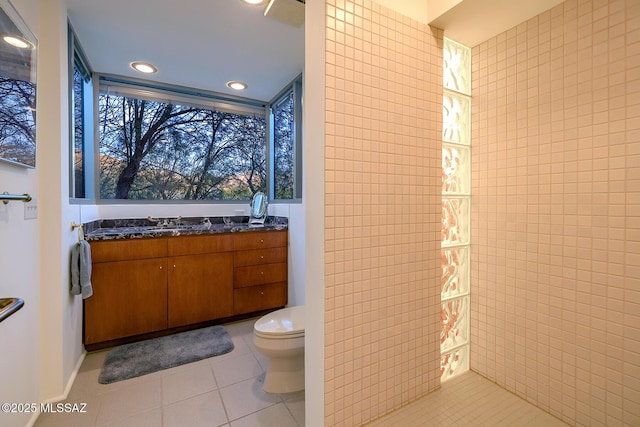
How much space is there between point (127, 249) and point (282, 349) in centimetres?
158

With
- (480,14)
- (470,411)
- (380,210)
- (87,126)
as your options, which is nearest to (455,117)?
(480,14)

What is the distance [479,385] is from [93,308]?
109 inches

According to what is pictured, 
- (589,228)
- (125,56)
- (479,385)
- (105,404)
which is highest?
(125,56)

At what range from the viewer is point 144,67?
2586mm

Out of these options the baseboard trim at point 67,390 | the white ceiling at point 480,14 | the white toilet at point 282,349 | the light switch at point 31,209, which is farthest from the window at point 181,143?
the white ceiling at point 480,14

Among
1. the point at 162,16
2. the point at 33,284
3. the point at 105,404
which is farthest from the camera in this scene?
the point at 162,16

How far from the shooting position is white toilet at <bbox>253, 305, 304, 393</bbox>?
1.65 metres

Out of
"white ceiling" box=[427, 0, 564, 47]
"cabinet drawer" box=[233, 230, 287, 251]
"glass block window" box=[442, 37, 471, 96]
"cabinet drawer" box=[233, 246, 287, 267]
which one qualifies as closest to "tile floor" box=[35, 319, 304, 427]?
"cabinet drawer" box=[233, 246, 287, 267]

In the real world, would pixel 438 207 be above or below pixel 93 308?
above

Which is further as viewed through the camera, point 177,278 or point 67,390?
point 177,278

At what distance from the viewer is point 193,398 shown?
1.68 meters

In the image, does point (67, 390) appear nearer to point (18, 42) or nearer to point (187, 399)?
point (187, 399)

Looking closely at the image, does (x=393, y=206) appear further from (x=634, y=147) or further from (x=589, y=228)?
(x=634, y=147)

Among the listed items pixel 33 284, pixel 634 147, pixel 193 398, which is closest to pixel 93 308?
pixel 33 284
